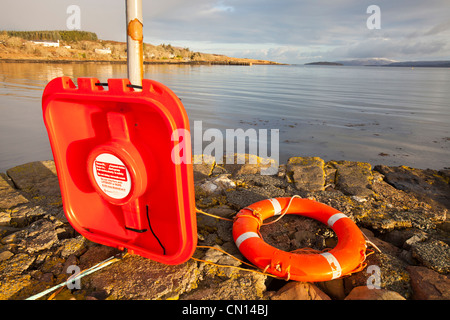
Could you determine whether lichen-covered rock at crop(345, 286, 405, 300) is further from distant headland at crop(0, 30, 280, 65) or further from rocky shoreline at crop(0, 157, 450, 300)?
distant headland at crop(0, 30, 280, 65)

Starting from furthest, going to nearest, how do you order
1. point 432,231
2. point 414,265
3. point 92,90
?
point 432,231
point 414,265
point 92,90

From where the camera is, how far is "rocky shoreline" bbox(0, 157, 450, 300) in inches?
67.1

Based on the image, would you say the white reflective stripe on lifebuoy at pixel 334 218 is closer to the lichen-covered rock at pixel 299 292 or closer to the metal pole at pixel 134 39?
the lichen-covered rock at pixel 299 292

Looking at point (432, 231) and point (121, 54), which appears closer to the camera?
point (432, 231)

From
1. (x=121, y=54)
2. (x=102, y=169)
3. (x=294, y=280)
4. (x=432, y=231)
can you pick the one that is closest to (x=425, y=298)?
(x=294, y=280)

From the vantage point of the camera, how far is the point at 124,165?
166 centimetres

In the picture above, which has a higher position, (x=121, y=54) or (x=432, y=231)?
(x=121, y=54)

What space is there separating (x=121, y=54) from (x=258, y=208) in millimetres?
55016

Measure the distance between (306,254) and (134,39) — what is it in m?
1.74

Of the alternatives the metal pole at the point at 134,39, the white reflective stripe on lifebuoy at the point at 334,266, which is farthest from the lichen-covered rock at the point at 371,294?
the metal pole at the point at 134,39

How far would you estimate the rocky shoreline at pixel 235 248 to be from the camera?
170 centimetres
